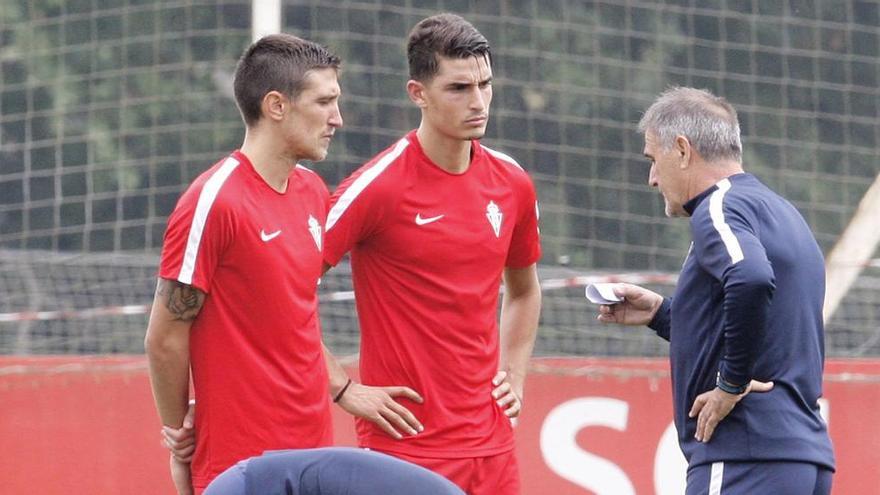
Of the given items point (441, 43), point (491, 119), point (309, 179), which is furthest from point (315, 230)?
point (491, 119)

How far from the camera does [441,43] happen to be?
16.5 ft

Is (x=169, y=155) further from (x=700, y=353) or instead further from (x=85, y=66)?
(x=700, y=353)

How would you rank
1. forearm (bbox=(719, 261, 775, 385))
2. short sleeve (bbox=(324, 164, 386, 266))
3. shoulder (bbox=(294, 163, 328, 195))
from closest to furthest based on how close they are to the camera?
1. forearm (bbox=(719, 261, 775, 385))
2. shoulder (bbox=(294, 163, 328, 195))
3. short sleeve (bbox=(324, 164, 386, 266))

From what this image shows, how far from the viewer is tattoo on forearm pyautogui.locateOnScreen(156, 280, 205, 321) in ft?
14.4

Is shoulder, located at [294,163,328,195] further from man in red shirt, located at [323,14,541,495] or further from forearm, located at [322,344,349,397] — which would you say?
forearm, located at [322,344,349,397]

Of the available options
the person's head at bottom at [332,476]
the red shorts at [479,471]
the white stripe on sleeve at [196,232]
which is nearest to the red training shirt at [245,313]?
the white stripe on sleeve at [196,232]

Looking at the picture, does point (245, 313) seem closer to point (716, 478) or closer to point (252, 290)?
point (252, 290)

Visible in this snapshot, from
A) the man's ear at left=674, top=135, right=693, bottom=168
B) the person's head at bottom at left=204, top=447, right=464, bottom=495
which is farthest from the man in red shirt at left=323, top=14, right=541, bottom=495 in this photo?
the person's head at bottom at left=204, top=447, right=464, bottom=495

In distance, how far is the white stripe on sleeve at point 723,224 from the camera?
4.26 m

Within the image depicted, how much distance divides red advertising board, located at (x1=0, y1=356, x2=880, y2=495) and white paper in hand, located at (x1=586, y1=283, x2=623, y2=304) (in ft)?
7.00

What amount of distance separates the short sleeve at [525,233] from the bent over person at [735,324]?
638 millimetres

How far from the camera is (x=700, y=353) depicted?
452 cm

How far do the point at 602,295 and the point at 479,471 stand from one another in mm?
666

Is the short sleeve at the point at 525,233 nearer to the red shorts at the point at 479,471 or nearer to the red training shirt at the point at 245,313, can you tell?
the red shorts at the point at 479,471
